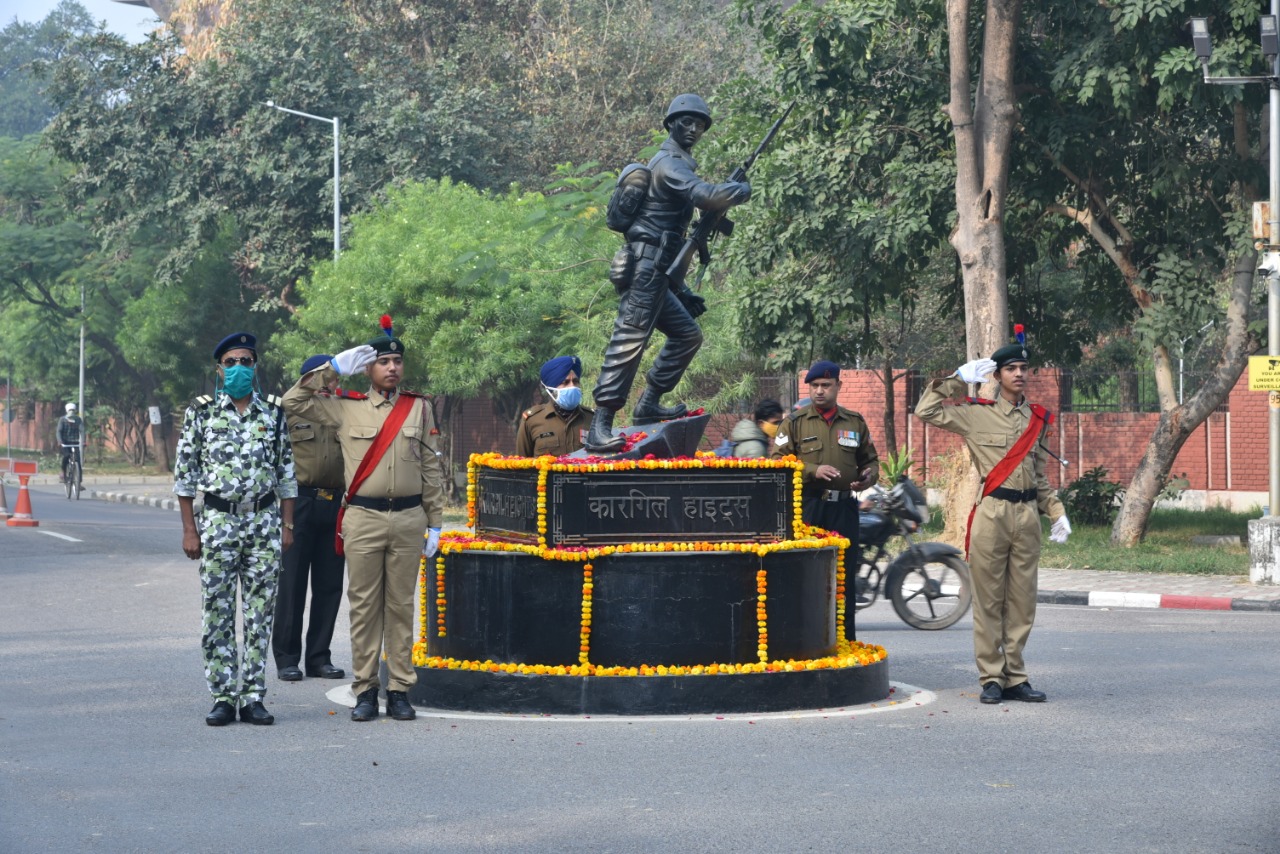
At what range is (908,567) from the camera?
43.2ft

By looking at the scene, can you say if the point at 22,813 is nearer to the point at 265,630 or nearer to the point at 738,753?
the point at 265,630

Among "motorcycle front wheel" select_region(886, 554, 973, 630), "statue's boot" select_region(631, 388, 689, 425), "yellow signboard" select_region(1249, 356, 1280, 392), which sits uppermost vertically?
"yellow signboard" select_region(1249, 356, 1280, 392)

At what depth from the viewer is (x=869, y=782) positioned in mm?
7219

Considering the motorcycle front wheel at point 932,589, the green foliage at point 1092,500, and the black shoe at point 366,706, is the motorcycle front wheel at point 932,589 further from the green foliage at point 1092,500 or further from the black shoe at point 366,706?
the green foliage at point 1092,500

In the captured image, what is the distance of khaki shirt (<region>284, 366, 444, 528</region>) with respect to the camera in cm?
870

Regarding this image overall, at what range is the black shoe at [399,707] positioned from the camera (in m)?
8.80

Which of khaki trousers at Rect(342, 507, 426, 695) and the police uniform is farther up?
the police uniform

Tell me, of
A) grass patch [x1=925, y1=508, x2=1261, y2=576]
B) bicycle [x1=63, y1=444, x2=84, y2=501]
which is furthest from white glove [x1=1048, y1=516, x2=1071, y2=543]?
bicycle [x1=63, y1=444, x2=84, y2=501]

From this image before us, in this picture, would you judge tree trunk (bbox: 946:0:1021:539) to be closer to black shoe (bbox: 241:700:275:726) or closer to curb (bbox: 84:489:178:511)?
black shoe (bbox: 241:700:275:726)

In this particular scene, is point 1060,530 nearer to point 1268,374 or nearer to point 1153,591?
point 1153,591

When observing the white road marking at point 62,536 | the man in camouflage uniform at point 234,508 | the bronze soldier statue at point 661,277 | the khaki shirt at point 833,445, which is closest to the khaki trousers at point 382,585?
the man in camouflage uniform at point 234,508

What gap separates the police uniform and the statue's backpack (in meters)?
1.93

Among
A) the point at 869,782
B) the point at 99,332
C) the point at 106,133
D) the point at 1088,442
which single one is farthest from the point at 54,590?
the point at 99,332

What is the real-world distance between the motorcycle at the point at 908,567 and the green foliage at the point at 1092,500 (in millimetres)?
11362
